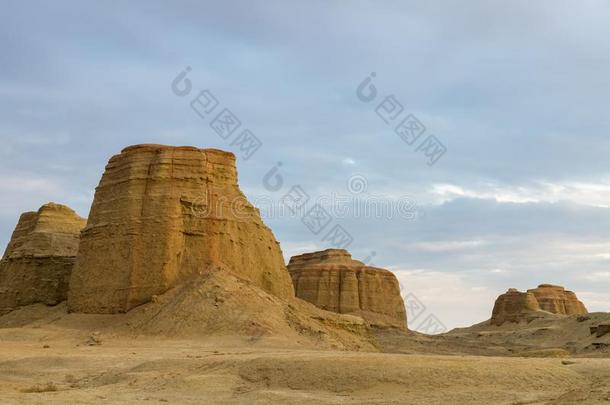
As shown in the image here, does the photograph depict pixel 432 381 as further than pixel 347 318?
No

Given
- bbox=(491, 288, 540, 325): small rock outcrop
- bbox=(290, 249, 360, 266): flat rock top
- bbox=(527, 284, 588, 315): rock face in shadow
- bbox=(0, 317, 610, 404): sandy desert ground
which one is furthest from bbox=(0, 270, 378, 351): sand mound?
bbox=(527, 284, 588, 315): rock face in shadow

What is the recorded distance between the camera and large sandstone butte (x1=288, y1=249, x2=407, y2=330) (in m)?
86.9

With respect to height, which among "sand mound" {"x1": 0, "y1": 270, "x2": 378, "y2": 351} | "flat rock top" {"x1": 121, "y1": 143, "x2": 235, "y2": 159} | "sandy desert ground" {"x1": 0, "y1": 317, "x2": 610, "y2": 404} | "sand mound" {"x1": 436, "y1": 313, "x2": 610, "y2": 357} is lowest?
"sandy desert ground" {"x1": 0, "y1": 317, "x2": 610, "y2": 404}

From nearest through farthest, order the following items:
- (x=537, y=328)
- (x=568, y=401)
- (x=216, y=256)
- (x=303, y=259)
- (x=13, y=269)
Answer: (x=568, y=401), (x=216, y=256), (x=13, y=269), (x=537, y=328), (x=303, y=259)

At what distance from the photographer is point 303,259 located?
9975 centimetres

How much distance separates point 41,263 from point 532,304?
3035 inches

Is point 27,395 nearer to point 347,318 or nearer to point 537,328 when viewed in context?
point 347,318

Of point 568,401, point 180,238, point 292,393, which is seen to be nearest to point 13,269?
point 180,238

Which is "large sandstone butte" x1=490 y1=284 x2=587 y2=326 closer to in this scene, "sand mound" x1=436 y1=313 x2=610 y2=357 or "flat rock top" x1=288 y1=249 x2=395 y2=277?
"sand mound" x1=436 y1=313 x2=610 y2=357

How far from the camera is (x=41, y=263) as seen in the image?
42031mm

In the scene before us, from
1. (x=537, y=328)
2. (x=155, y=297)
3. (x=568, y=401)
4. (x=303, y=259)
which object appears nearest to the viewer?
(x=568, y=401)

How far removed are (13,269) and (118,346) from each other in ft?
61.8

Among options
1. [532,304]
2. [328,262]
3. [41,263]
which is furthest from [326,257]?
[41,263]

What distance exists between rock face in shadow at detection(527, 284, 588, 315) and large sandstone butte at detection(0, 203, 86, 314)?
9502 cm
